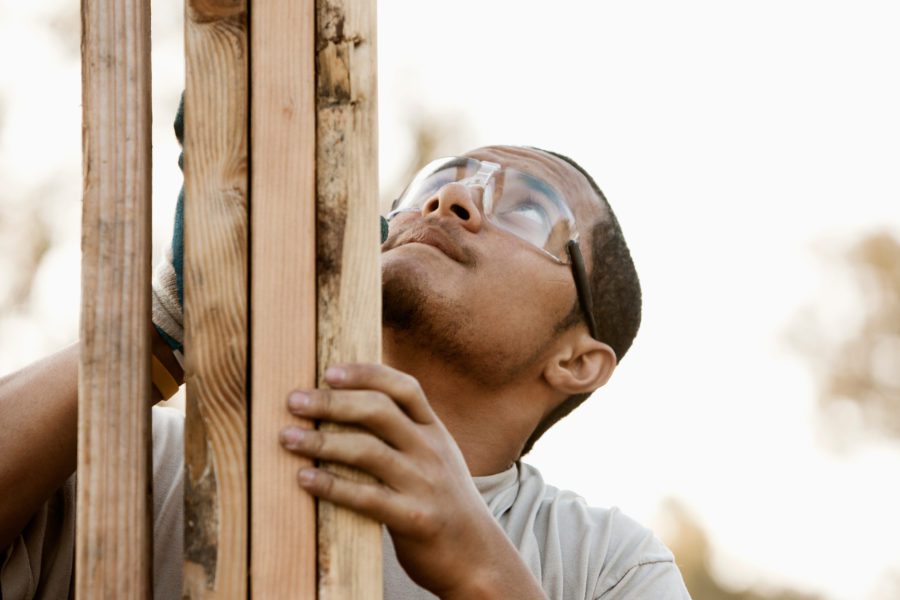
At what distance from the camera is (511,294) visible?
3096mm

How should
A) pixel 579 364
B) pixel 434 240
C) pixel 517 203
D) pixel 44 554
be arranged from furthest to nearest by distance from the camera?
pixel 579 364, pixel 517 203, pixel 434 240, pixel 44 554

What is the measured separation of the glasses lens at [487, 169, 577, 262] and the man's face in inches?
1.3

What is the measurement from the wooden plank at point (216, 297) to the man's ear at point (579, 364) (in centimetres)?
197

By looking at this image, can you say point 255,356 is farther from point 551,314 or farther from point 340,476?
point 551,314

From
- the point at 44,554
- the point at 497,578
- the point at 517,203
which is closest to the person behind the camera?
the point at 497,578

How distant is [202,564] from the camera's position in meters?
1.36

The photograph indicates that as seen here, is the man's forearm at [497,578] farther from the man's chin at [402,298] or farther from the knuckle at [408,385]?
the man's chin at [402,298]

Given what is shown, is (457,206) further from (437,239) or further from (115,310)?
(115,310)

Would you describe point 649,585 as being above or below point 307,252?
below

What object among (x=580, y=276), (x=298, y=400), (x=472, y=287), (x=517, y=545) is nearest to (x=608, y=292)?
(x=580, y=276)

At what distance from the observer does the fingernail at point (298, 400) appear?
1379 mm

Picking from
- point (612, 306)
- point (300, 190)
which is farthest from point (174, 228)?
point (612, 306)

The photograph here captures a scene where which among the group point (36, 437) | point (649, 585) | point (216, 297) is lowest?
point (649, 585)

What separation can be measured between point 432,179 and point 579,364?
74 centimetres
